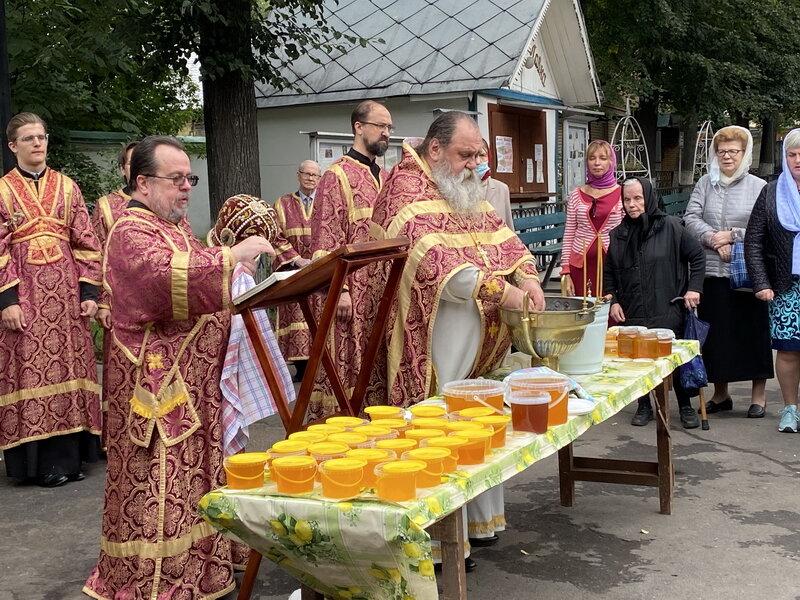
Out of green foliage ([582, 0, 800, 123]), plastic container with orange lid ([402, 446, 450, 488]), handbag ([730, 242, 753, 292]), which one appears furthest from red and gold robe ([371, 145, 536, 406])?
green foliage ([582, 0, 800, 123])

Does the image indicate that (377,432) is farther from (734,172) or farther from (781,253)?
(734,172)

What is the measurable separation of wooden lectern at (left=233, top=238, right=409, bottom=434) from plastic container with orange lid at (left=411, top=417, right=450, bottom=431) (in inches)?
14.5

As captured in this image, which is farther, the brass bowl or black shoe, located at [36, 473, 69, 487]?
black shoe, located at [36, 473, 69, 487]

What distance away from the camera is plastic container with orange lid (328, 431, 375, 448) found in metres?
2.86

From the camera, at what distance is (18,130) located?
5.64 meters

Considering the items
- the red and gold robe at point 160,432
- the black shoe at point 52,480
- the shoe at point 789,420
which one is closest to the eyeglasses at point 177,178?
the red and gold robe at point 160,432

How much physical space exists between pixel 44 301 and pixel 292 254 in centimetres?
248

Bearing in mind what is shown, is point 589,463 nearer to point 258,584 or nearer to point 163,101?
point 258,584

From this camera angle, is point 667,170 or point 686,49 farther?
point 667,170

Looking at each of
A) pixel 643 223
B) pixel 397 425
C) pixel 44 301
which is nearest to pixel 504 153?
pixel 643 223

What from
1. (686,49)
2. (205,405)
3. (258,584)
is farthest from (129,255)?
(686,49)

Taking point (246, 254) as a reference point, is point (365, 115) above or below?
above

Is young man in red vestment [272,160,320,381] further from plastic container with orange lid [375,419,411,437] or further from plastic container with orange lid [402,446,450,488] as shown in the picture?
plastic container with orange lid [402,446,450,488]

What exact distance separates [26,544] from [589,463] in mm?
2932
